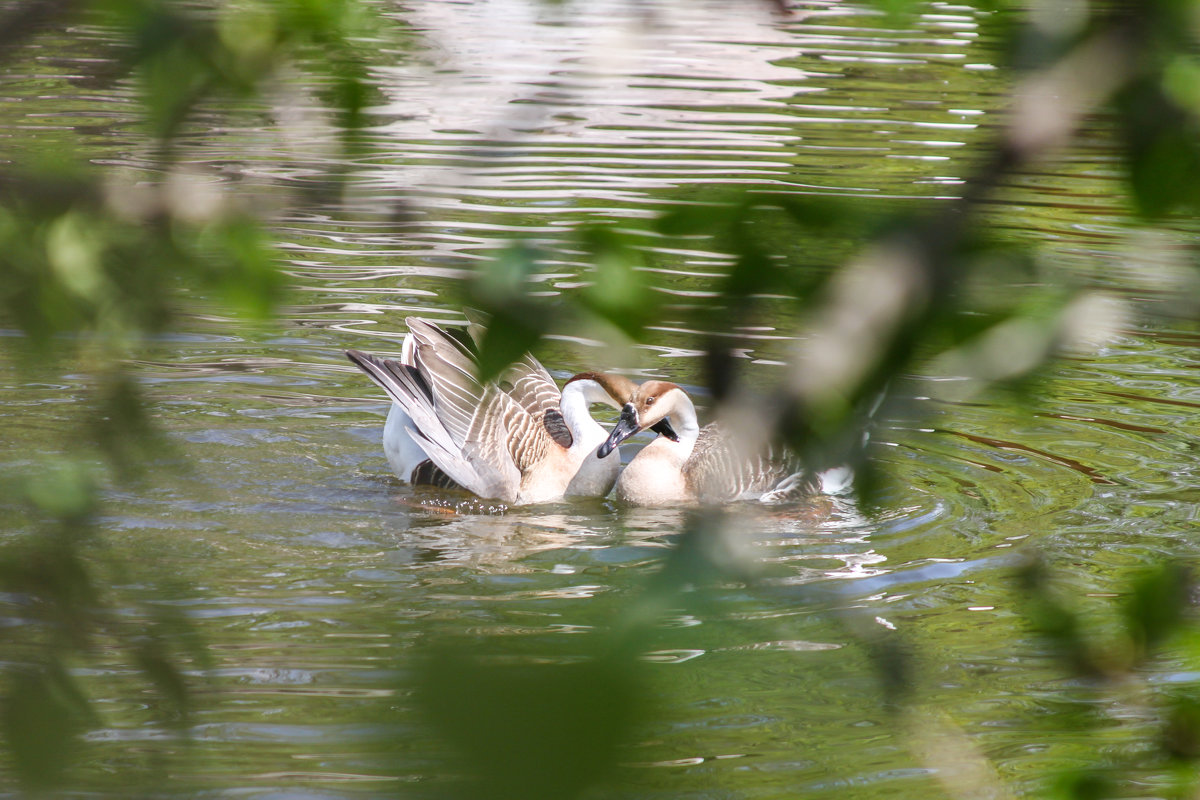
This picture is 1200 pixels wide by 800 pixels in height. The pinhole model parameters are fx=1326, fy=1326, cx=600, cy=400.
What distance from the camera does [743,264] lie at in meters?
0.97

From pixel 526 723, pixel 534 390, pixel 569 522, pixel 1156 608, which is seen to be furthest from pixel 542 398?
pixel 526 723

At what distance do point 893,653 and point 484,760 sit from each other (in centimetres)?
41

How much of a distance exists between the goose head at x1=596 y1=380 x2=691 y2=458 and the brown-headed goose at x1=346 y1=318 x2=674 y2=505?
0.24ft

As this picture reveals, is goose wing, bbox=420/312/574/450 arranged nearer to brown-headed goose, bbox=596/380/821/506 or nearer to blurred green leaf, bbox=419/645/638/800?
brown-headed goose, bbox=596/380/821/506

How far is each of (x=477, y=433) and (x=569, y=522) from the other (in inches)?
32.8

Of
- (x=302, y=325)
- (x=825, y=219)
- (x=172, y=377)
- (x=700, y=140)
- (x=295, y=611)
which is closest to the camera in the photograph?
(x=825, y=219)

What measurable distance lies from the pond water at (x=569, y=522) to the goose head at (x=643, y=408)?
0.37 meters

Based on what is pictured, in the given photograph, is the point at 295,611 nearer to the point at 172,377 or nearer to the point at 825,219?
the point at 172,377

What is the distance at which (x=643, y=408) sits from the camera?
712cm

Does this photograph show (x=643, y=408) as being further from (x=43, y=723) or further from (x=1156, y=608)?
(x=43, y=723)

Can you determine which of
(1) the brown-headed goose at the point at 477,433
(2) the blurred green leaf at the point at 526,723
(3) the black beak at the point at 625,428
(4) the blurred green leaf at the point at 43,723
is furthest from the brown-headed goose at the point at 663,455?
(2) the blurred green leaf at the point at 526,723

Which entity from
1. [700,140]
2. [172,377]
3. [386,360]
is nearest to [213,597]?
[386,360]

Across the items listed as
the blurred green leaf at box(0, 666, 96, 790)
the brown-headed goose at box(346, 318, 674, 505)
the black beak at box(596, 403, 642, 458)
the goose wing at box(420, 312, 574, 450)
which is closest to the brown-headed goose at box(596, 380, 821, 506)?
the black beak at box(596, 403, 642, 458)

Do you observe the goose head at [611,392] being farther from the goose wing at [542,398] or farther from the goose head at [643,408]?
the goose wing at [542,398]
